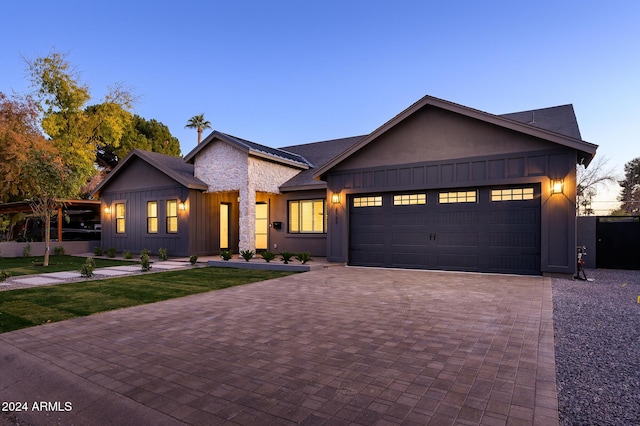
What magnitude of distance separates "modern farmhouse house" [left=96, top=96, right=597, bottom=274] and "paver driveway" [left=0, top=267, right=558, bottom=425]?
3648 mm

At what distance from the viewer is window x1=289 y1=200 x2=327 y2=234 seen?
47.5 ft

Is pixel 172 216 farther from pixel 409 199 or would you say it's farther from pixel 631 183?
pixel 631 183

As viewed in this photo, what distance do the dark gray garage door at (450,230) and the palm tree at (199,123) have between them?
3275 cm

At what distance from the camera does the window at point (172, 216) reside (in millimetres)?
15167

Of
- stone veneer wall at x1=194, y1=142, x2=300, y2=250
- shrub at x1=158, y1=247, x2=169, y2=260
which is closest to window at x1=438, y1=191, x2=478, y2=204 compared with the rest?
stone veneer wall at x1=194, y1=142, x2=300, y2=250

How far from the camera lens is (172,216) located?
600 inches

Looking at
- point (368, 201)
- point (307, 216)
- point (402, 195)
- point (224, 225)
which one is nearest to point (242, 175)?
point (307, 216)

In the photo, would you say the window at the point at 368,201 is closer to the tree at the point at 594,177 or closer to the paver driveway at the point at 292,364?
the paver driveway at the point at 292,364

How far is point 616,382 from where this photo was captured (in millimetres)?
3150

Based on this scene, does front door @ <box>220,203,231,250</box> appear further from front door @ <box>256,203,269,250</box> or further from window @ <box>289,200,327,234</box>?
window @ <box>289,200,327,234</box>

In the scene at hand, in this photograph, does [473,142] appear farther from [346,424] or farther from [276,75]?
[276,75]

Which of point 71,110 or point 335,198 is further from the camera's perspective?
point 71,110

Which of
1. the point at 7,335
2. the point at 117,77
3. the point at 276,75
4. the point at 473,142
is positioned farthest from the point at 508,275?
the point at 117,77

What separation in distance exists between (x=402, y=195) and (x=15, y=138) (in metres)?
19.3
